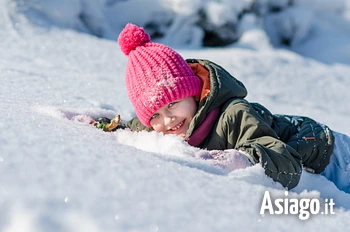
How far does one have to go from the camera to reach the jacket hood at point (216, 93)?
1.68 meters

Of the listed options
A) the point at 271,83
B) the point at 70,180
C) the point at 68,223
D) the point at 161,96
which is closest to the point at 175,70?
A: the point at 161,96

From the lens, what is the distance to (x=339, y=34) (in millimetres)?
5824

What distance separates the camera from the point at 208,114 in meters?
1.71

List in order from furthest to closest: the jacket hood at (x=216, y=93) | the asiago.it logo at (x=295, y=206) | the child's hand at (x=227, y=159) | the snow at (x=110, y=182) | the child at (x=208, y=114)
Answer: the jacket hood at (x=216, y=93) → the child at (x=208, y=114) → the child's hand at (x=227, y=159) → the asiago.it logo at (x=295, y=206) → the snow at (x=110, y=182)

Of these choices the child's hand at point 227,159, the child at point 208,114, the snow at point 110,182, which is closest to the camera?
the snow at point 110,182

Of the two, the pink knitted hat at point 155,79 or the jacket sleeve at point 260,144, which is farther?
the pink knitted hat at point 155,79

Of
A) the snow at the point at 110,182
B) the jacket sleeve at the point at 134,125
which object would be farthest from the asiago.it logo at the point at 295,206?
the jacket sleeve at the point at 134,125

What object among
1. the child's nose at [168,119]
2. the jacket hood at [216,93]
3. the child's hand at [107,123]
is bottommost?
the child's hand at [107,123]

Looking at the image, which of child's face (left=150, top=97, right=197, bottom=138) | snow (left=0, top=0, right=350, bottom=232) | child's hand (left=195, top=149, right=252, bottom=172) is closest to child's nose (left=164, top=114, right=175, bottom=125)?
child's face (left=150, top=97, right=197, bottom=138)

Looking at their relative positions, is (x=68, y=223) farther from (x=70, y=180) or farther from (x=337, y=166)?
(x=337, y=166)

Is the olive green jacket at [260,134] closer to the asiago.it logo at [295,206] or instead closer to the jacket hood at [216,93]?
the jacket hood at [216,93]

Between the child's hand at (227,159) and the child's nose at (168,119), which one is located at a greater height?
the child's hand at (227,159)

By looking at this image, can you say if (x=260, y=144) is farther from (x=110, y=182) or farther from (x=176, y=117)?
(x=110, y=182)

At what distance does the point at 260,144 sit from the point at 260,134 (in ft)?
0.24
